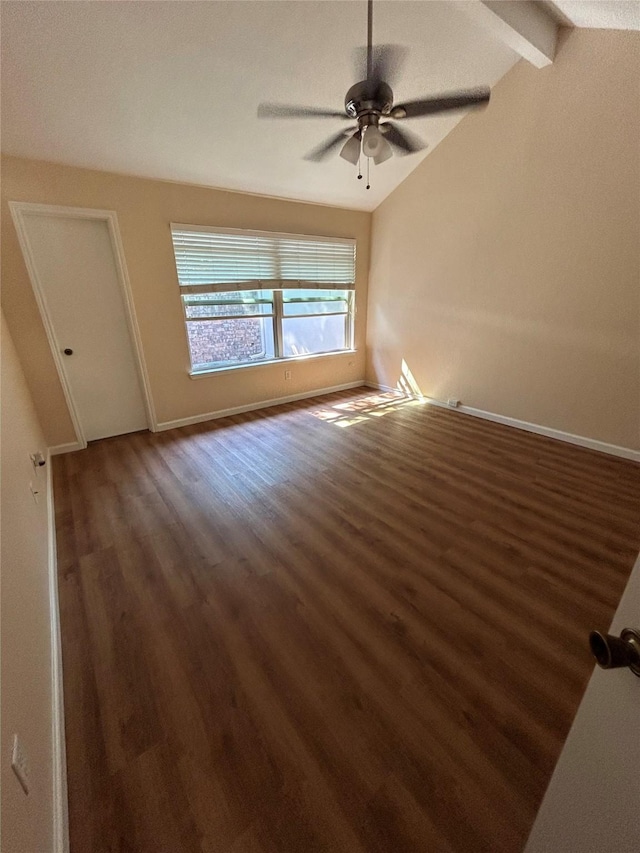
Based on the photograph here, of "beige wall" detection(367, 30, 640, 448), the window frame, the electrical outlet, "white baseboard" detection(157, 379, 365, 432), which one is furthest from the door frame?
"beige wall" detection(367, 30, 640, 448)

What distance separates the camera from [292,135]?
3.01m

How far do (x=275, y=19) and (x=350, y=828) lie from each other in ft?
12.9

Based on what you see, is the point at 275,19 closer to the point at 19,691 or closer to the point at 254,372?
the point at 254,372

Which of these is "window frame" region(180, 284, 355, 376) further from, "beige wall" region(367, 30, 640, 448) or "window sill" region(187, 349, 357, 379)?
"beige wall" region(367, 30, 640, 448)

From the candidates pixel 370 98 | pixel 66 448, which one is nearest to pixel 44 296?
pixel 66 448

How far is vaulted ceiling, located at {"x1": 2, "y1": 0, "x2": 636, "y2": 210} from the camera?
1953 millimetres

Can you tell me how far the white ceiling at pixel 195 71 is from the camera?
1951 millimetres

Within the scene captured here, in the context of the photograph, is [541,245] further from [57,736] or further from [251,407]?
[57,736]

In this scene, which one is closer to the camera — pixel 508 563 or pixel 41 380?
pixel 508 563

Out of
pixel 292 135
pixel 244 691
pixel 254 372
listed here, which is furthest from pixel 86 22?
pixel 244 691

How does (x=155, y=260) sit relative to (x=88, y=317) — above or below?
above

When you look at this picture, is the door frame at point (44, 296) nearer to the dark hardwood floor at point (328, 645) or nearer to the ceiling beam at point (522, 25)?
the dark hardwood floor at point (328, 645)

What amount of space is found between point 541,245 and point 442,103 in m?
2.08

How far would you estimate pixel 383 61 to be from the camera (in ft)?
5.49
